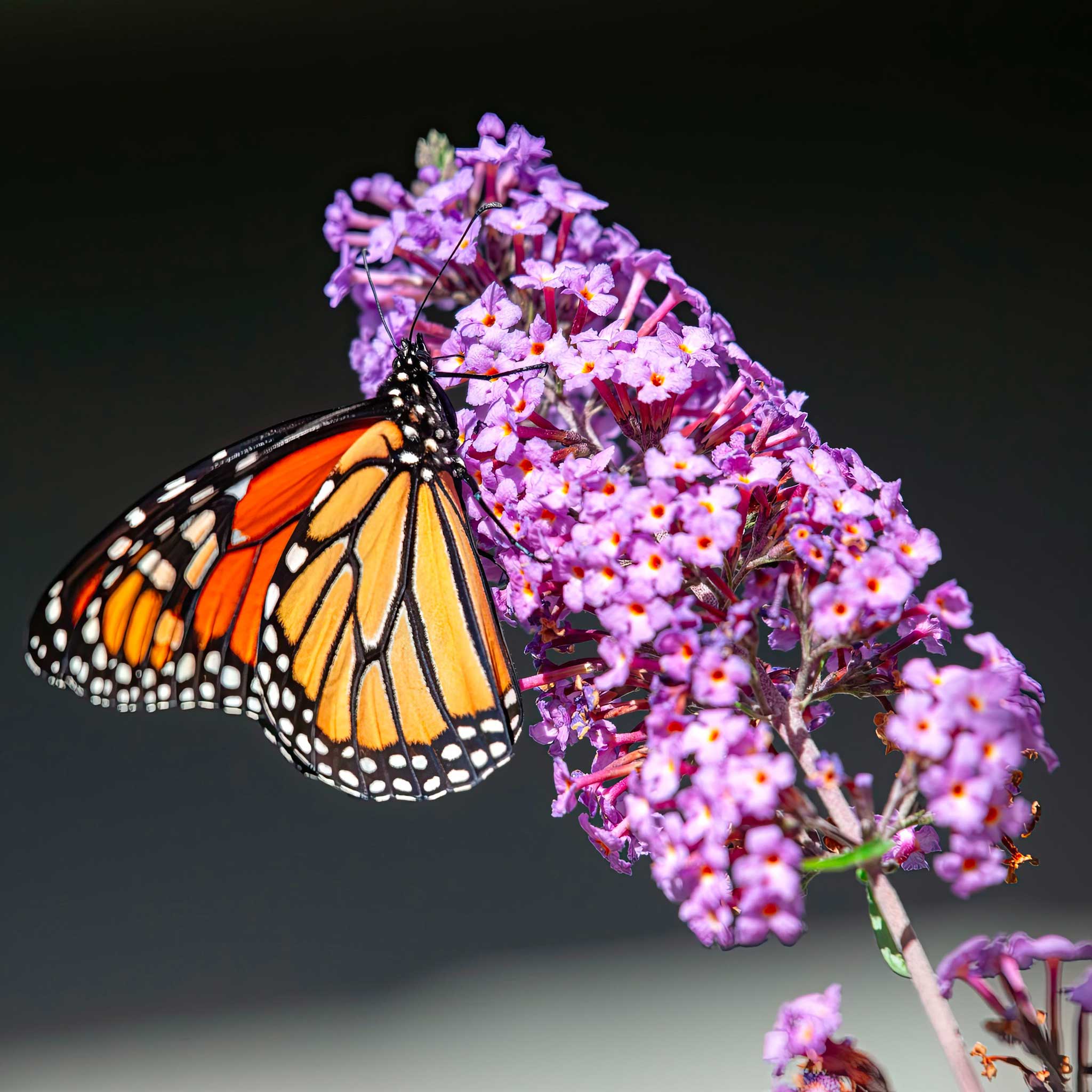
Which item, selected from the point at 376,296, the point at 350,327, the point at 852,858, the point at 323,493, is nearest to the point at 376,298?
the point at 376,296

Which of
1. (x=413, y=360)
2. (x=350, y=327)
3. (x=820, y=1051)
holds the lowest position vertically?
(x=820, y=1051)

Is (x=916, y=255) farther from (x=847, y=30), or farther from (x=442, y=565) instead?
(x=442, y=565)

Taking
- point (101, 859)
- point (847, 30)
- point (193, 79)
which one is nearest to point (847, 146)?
point (847, 30)

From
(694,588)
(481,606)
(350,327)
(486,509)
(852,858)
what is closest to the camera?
(852,858)

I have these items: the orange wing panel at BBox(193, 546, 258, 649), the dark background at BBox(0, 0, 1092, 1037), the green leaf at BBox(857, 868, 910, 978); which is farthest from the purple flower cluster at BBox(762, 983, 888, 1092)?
the dark background at BBox(0, 0, 1092, 1037)

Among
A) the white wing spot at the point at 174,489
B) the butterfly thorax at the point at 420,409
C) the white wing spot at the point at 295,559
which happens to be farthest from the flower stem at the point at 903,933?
the white wing spot at the point at 174,489

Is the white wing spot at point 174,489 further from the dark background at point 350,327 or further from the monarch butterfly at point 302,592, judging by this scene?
the dark background at point 350,327

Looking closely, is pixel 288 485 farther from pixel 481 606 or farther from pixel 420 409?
pixel 481 606

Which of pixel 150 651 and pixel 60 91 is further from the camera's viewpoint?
pixel 60 91
